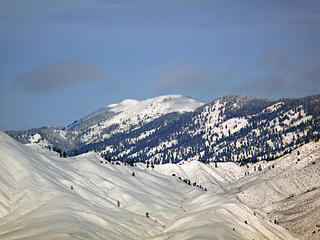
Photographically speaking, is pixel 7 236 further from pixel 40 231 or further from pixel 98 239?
pixel 98 239

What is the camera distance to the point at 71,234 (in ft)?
620

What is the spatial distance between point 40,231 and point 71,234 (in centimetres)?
1134

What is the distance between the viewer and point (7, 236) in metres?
193

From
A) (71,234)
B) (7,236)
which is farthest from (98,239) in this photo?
(7,236)

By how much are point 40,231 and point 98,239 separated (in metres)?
18.4

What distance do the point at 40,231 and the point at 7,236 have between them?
1028cm

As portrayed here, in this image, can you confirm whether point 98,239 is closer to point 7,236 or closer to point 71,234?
point 71,234

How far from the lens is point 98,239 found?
197m

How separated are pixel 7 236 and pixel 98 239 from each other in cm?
2829

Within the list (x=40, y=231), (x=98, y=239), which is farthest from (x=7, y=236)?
(x=98, y=239)

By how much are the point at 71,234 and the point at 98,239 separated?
37.0 feet

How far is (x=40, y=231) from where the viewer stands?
193625 millimetres
